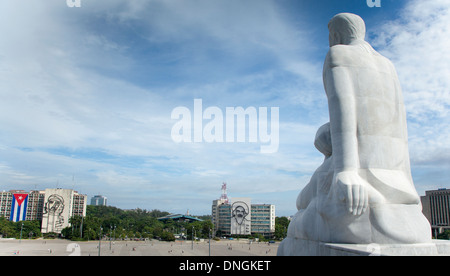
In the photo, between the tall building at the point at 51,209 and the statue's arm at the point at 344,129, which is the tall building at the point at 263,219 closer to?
the tall building at the point at 51,209

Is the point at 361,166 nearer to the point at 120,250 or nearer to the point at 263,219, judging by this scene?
the point at 120,250

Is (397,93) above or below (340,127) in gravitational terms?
above

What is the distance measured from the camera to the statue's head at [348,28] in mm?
10289

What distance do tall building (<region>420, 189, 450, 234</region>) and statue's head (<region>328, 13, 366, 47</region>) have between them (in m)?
68.6

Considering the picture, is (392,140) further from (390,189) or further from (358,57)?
(358,57)

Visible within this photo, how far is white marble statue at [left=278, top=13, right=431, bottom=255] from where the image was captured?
26.6ft

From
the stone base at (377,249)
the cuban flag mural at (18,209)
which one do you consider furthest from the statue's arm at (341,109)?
the cuban flag mural at (18,209)

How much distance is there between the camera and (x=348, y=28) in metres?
10.3

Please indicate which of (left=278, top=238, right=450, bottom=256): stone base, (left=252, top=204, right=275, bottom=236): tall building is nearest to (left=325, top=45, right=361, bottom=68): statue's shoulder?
(left=278, top=238, right=450, bottom=256): stone base

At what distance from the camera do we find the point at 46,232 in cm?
8075

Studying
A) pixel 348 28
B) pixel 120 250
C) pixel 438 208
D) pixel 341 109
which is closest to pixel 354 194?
pixel 341 109

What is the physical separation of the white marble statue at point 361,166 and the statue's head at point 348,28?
7cm
